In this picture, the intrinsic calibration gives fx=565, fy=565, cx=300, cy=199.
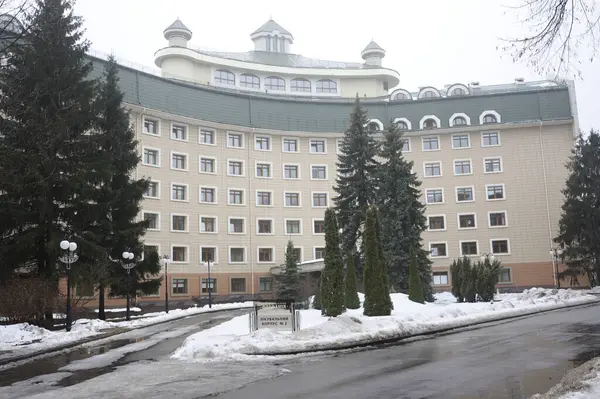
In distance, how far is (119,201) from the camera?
32.2 metres

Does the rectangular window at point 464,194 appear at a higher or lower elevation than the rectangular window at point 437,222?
higher

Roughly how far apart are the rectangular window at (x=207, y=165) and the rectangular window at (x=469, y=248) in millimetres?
25190

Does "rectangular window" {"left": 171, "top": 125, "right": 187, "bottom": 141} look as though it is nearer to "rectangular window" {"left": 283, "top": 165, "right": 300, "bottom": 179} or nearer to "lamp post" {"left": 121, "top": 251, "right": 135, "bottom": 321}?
"rectangular window" {"left": 283, "top": 165, "right": 300, "bottom": 179}

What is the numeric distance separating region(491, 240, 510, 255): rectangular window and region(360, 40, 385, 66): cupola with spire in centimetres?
2812

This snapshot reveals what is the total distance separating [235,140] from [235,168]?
278cm

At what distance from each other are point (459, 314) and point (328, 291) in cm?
561

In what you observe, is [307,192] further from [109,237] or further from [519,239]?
[109,237]

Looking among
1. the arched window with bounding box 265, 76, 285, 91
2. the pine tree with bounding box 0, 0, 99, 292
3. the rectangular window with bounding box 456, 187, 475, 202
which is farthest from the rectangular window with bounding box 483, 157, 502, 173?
the pine tree with bounding box 0, 0, 99, 292

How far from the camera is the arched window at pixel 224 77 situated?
6362 cm

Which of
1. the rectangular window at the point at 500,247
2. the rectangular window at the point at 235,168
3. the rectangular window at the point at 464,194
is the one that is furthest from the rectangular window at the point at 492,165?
the rectangular window at the point at 235,168

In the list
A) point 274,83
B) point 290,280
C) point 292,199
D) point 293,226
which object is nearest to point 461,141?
point 292,199

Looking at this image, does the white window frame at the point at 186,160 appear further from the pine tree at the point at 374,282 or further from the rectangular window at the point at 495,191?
the pine tree at the point at 374,282

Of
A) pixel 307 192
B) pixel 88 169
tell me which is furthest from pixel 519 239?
pixel 88 169

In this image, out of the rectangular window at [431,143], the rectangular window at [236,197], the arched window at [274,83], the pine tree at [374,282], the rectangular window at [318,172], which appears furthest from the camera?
the arched window at [274,83]
